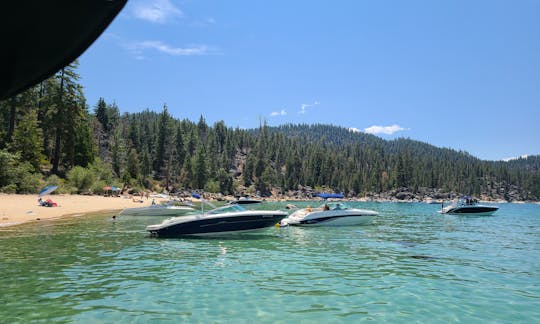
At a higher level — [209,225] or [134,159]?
[134,159]

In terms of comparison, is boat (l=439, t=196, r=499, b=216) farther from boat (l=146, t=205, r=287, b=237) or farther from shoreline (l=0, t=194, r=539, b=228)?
shoreline (l=0, t=194, r=539, b=228)

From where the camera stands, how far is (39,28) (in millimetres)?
2244

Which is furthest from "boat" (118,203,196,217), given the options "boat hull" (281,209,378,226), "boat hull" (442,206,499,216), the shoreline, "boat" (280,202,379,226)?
"boat hull" (442,206,499,216)

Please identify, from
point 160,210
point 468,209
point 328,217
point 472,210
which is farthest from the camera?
point 472,210

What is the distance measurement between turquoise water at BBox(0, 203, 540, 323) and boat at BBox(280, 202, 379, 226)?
804 centimetres

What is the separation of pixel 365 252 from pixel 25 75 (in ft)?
58.1

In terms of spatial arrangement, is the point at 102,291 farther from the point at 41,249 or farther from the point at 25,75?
the point at 25,75

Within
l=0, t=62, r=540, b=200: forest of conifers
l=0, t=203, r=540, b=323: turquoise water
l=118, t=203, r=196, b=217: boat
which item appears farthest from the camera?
l=0, t=62, r=540, b=200: forest of conifers

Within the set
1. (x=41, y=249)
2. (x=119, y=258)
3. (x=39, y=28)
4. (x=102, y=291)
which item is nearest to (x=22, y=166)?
(x=41, y=249)

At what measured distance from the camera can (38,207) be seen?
3744cm

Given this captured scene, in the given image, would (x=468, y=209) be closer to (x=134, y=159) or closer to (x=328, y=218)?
(x=328, y=218)

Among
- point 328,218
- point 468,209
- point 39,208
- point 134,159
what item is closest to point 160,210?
point 39,208

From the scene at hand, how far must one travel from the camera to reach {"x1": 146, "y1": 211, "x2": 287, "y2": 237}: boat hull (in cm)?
2226

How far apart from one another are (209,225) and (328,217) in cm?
1125
